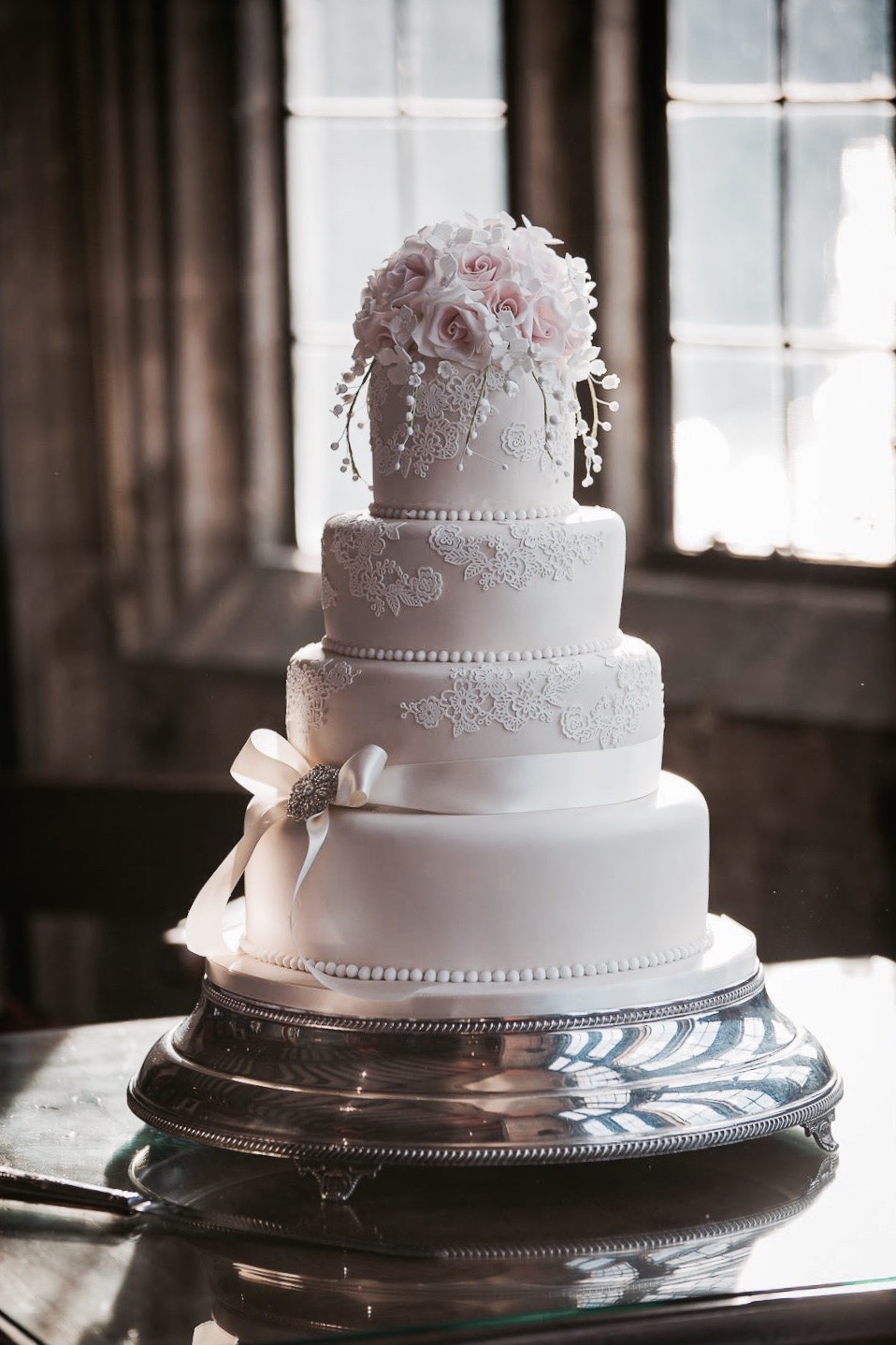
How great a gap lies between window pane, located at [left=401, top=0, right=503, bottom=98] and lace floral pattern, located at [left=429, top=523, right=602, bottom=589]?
10.7ft

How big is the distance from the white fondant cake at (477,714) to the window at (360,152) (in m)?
3.06

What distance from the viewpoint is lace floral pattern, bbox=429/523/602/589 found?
2.40 meters

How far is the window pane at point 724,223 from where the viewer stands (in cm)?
497

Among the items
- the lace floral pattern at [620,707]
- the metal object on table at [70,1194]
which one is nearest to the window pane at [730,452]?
the lace floral pattern at [620,707]

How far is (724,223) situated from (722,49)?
431 mm

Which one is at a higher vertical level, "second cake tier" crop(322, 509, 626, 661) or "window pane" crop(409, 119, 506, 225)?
"window pane" crop(409, 119, 506, 225)

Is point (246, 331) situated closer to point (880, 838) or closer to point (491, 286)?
point (880, 838)

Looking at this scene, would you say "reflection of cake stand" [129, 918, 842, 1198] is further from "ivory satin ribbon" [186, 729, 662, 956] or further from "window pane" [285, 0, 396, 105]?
"window pane" [285, 0, 396, 105]

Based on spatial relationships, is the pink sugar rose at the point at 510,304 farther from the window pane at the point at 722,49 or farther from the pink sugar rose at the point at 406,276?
the window pane at the point at 722,49

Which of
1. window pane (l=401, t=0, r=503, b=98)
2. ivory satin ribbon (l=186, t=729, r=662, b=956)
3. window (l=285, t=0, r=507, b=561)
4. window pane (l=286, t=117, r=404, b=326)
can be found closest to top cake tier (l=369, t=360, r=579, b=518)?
ivory satin ribbon (l=186, t=729, r=662, b=956)

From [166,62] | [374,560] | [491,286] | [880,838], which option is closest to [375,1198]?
[374,560]

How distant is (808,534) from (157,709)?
7.12ft

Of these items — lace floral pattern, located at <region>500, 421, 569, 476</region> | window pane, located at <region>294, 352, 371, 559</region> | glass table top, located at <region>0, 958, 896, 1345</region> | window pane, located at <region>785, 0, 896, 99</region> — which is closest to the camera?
glass table top, located at <region>0, 958, 896, 1345</region>

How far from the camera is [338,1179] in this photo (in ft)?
7.29
